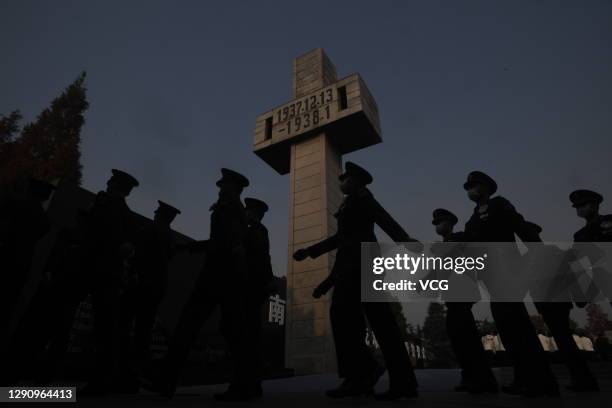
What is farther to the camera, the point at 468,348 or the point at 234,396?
the point at 468,348

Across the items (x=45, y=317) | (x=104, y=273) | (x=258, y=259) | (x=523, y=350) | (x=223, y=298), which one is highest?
(x=258, y=259)

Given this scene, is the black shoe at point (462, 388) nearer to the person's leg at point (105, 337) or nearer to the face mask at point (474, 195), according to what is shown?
the face mask at point (474, 195)

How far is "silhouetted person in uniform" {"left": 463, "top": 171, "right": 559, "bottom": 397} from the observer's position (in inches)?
116

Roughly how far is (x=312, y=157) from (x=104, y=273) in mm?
11102

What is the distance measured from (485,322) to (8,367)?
49521 millimetres

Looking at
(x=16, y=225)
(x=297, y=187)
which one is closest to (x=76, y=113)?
(x=297, y=187)

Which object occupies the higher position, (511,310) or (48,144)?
(48,144)

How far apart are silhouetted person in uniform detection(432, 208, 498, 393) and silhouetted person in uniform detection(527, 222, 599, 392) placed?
2.29ft

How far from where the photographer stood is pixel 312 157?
552 inches

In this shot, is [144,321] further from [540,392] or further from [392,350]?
[540,392]

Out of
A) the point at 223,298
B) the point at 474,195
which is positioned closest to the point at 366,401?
the point at 223,298

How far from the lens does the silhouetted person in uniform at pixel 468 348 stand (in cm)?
362

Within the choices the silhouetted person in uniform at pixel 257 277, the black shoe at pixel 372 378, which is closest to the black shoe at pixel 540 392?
the black shoe at pixel 372 378

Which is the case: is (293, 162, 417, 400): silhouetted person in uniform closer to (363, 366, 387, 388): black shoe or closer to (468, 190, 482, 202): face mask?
(363, 366, 387, 388): black shoe
